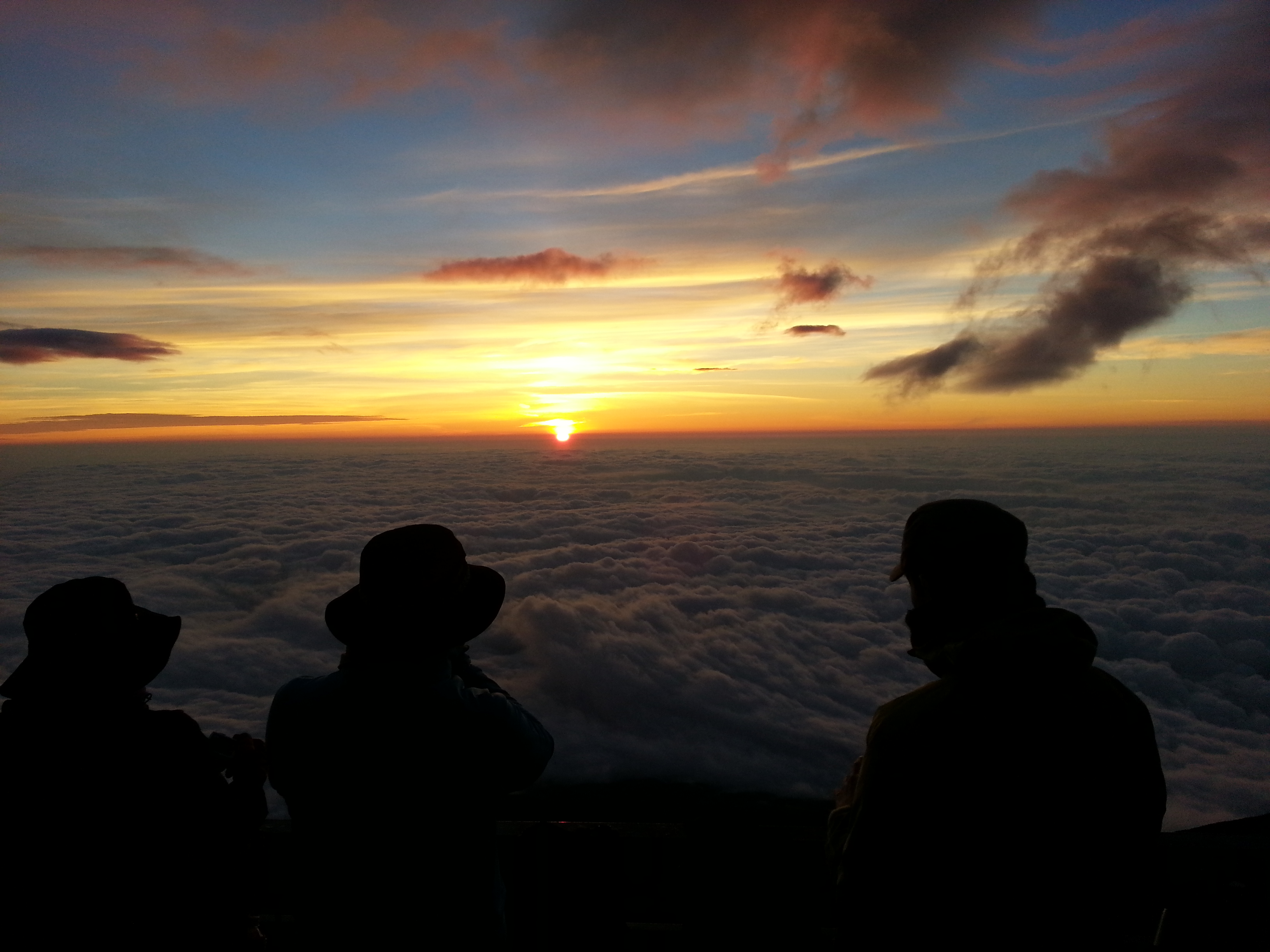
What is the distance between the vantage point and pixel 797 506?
62750mm

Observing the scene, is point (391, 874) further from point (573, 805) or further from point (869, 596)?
point (869, 596)

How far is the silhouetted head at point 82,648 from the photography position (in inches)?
57.2

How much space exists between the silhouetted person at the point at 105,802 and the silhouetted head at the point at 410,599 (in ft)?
1.43

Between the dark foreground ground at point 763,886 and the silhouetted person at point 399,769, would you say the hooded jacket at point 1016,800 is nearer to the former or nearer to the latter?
the silhouetted person at point 399,769

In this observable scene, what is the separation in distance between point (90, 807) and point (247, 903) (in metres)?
0.45

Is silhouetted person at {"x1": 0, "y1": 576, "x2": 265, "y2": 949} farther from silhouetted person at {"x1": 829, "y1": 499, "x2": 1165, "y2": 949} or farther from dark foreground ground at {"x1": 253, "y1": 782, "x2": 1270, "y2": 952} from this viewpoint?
silhouetted person at {"x1": 829, "y1": 499, "x2": 1165, "y2": 949}

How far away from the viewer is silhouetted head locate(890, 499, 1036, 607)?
4.31 feet

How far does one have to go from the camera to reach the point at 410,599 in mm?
1411

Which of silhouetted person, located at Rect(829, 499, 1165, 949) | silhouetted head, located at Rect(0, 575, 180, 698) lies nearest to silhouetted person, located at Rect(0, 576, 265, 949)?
silhouetted head, located at Rect(0, 575, 180, 698)

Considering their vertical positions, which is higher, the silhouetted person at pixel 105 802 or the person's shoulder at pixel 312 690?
the person's shoulder at pixel 312 690

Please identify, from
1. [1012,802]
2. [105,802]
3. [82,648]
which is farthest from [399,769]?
[1012,802]

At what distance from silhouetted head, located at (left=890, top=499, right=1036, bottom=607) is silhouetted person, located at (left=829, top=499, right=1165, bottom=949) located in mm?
63

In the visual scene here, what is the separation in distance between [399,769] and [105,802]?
659 millimetres

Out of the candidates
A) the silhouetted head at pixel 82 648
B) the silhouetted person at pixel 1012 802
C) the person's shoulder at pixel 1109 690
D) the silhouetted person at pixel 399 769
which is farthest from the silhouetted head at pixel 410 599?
the person's shoulder at pixel 1109 690
